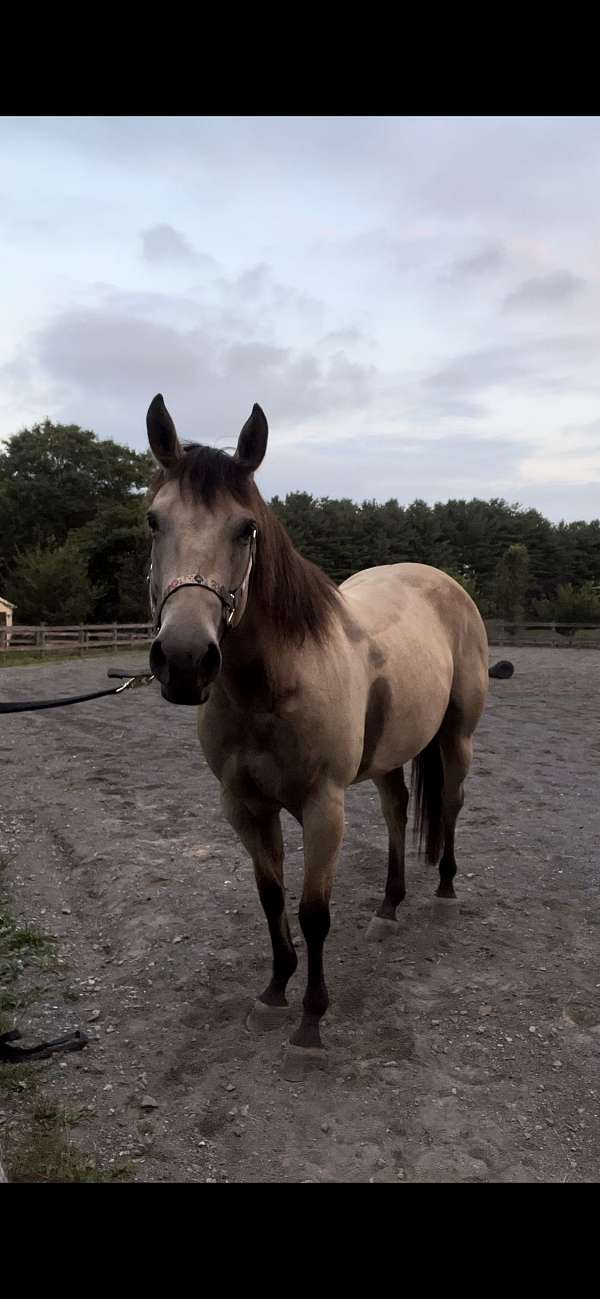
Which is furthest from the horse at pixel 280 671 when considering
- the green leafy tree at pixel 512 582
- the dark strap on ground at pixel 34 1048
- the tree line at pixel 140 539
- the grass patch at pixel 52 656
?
the green leafy tree at pixel 512 582

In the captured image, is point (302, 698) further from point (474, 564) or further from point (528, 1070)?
point (474, 564)

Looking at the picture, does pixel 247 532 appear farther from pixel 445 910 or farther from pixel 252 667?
pixel 445 910

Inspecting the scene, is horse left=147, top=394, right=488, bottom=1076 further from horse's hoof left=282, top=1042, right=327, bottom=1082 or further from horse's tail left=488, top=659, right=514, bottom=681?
horse's tail left=488, top=659, right=514, bottom=681

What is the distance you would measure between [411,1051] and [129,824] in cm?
320

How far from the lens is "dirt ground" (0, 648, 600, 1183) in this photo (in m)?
2.34

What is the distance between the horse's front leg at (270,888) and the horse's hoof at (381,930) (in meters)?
0.79

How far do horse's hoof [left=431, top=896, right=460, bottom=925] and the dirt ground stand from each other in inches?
2.1

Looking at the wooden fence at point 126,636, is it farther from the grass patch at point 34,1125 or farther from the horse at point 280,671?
the grass patch at point 34,1125

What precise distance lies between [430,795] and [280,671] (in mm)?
2024
